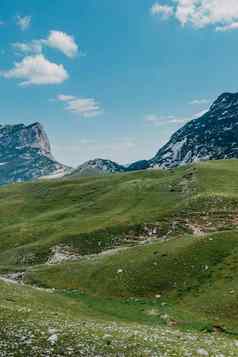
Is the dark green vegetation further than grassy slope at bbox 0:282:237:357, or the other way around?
the dark green vegetation

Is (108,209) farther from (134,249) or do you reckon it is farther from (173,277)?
(173,277)

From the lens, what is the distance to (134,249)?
60125 millimetres

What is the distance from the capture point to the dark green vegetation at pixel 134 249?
3644cm

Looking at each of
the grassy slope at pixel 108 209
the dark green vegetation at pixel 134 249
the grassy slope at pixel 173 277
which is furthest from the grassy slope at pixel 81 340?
the grassy slope at pixel 108 209

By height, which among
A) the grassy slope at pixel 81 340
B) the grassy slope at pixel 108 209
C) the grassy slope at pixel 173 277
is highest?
the grassy slope at pixel 108 209

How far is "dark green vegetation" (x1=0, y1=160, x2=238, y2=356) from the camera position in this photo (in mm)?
36438

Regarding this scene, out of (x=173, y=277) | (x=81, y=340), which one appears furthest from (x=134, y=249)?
(x=81, y=340)

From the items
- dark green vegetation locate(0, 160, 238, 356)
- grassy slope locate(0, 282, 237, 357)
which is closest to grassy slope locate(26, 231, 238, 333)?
dark green vegetation locate(0, 160, 238, 356)

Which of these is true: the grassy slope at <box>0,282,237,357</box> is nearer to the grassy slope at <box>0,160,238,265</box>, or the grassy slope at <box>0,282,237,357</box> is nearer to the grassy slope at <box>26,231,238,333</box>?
the grassy slope at <box>26,231,238,333</box>

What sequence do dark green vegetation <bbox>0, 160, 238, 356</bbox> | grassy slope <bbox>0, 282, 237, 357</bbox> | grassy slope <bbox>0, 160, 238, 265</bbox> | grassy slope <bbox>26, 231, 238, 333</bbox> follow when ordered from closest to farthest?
1. grassy slope <bbox>0, 282, 237, 357</bbox>
2. dark green vegetation <bbox>0, 160, 238, 356</bbox>
3. grassy slope <bbox>26, 231, 238, 333</bbox>
4. grassy slope <bbox>0, 160, 238, 265</bbox>

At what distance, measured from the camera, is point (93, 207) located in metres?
102

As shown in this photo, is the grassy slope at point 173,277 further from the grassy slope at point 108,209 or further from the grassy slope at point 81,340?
the grassy slope at point 108,209

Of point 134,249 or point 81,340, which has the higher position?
point 81,340

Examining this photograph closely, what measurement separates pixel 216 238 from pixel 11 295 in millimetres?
30206
